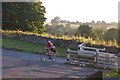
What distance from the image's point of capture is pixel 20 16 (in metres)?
55.5

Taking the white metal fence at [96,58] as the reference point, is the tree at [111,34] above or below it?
above

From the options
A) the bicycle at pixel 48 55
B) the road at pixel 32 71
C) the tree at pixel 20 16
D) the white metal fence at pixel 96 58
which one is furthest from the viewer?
the tree at pixel 20 16

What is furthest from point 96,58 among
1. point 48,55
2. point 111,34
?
point 111,34

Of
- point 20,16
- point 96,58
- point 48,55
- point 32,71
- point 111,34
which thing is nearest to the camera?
point 32,71

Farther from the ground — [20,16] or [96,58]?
[20,16]

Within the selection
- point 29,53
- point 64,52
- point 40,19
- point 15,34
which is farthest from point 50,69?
point 40,19

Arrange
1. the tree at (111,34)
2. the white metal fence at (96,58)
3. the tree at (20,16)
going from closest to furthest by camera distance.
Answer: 1. the white metal fence at (96,58)
2. the tree at (20,16)
3. the tree at (111,34)

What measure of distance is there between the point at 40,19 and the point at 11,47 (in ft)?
103

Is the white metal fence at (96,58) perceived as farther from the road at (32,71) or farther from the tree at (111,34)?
the tree at (111,34)

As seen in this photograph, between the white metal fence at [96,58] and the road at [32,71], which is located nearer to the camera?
the road at [32,71]

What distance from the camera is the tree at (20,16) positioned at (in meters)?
54.3

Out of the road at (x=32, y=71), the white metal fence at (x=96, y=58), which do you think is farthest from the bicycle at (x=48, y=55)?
the white metal fence at (x=96, y=58)

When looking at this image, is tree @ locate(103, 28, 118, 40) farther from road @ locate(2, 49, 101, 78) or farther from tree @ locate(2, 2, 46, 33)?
road @ locate(2, 49, 101, 78)

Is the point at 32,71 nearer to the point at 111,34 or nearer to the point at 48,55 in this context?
the point at 48,55
